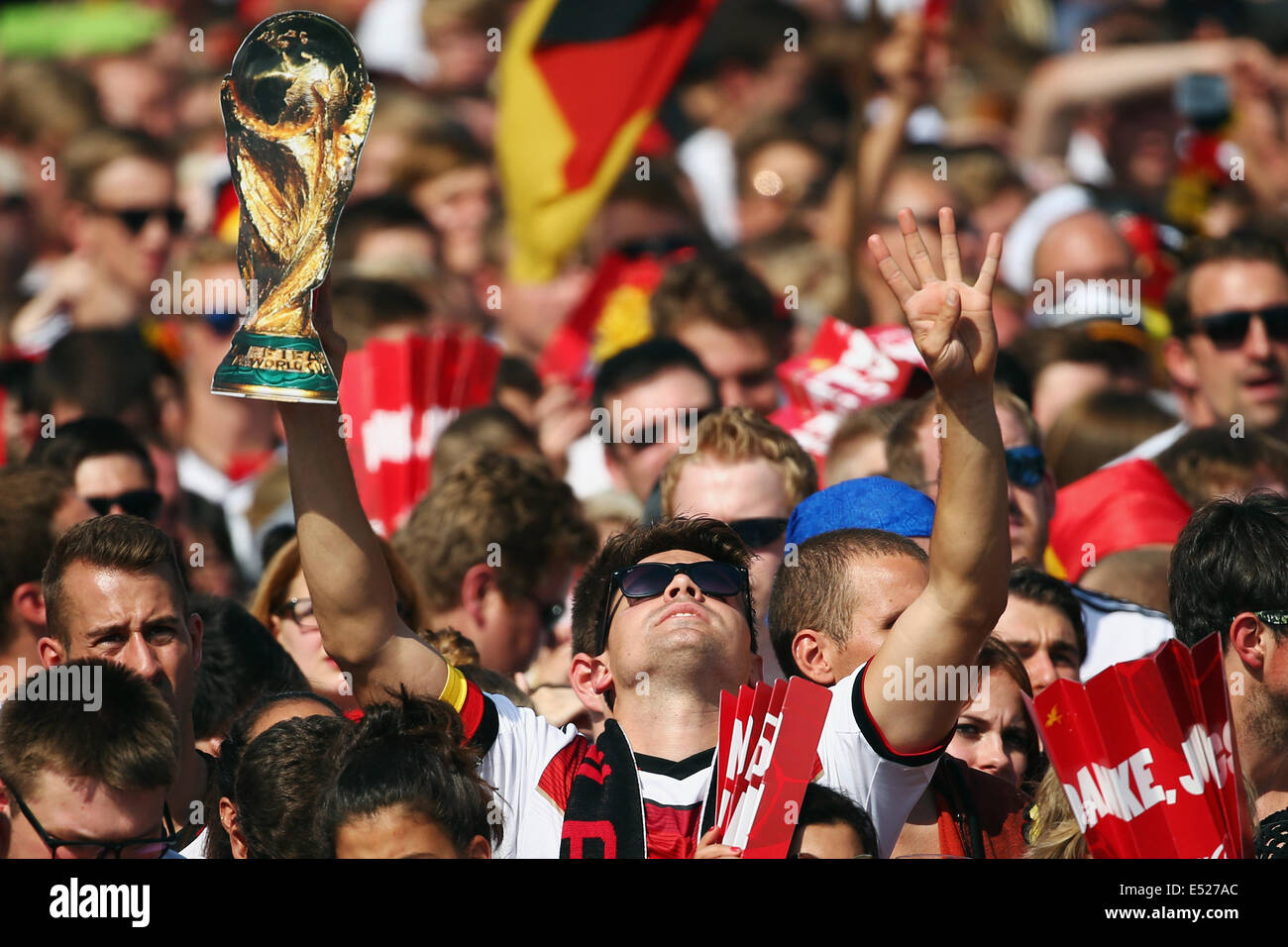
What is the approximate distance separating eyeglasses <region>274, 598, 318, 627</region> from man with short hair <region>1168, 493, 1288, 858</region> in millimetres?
2330

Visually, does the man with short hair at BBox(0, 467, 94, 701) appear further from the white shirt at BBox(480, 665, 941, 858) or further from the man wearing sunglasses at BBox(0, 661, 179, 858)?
the white shirt at BBox(480, 665, 941, 858)

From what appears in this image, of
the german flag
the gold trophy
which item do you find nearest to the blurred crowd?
the gold trophy

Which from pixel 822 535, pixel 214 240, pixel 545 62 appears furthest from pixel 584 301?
pixel 822 535

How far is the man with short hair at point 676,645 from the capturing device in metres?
3.50

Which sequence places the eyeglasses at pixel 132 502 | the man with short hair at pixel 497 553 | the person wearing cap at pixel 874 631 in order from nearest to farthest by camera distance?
the person wearing cap at pixel 874 631 → the man with short hair at pixel 497 553 → the eyeglasses at pixel 132 502

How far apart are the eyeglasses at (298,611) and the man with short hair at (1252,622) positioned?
2.33 metres

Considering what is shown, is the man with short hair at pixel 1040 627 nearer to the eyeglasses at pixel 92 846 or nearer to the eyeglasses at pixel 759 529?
the eyeglasses at pixel 759 529

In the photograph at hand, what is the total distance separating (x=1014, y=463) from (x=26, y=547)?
2707 millimetres

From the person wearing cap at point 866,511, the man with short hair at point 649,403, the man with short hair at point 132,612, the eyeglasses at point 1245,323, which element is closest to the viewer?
the man with short hair at point 132,612

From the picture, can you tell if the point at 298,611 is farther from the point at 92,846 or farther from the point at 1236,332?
the point at 1236,332

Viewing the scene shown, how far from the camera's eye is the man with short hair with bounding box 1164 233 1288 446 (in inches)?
276

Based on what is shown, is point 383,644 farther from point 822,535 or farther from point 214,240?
point 214,240

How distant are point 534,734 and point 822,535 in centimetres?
77

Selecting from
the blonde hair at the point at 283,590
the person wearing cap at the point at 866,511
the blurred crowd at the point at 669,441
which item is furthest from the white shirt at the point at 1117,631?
the blonde hair at the point at 283,590
